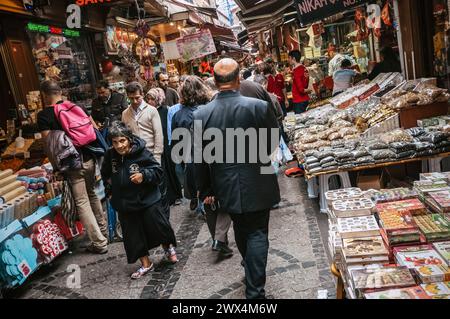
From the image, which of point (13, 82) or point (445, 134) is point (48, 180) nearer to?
point (13, 82)

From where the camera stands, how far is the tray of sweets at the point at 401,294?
2501 mm

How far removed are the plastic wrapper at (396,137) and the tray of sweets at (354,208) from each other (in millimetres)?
1648

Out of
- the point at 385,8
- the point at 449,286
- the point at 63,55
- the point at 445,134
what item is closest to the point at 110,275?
the point at 449,286

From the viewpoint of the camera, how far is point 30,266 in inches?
193

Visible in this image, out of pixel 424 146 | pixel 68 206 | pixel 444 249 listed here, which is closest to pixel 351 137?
pixel 424 146

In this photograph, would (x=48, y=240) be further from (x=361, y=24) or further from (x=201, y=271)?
(x=361, y=24)

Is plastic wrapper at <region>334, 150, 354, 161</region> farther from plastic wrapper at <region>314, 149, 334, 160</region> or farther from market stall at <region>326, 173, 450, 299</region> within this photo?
market stall at <region>326, 173, 450, 299</region>

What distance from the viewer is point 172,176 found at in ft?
22.5

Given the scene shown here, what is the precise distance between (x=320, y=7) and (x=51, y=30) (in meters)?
5.18

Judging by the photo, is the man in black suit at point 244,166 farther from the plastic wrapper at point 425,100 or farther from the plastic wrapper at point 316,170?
the plastic wrapper at point 425,100

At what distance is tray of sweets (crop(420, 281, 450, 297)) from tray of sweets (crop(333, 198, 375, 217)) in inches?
44.6

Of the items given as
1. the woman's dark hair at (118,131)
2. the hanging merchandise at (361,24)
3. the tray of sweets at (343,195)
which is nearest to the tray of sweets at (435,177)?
the tray of sweets at (343,195)

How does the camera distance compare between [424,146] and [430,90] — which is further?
[430,90]
